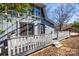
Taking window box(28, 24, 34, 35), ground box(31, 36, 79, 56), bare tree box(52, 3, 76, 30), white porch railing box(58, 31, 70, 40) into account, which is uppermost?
bare tree box(52, 3, 76, 30)

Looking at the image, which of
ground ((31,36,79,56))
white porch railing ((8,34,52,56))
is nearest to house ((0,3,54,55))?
white porch railing ((8,34,52,56))

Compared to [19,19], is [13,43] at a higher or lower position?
lower

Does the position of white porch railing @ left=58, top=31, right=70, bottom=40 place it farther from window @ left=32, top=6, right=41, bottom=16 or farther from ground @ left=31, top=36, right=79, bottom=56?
window @ left=32, top=6, right=41, bottom=16

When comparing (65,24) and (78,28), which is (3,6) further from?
(78,28)

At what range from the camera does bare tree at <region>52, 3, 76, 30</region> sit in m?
2.10

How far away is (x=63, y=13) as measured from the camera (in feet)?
6.92

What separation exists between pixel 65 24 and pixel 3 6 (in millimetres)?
712

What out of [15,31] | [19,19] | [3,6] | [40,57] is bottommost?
[40,57]

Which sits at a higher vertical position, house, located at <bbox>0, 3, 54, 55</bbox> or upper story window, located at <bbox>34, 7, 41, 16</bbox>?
upper story window, located at <bbox>34, 7, 41, 16</bbox>

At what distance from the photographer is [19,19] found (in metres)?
2.10

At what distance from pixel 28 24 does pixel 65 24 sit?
0.41m

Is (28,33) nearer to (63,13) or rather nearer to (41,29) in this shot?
(41,29)

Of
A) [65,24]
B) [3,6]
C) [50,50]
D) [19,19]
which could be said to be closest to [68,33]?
[65,24]

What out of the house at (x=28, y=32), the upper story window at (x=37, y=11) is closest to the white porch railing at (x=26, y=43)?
the house at (x=28, y=32)
